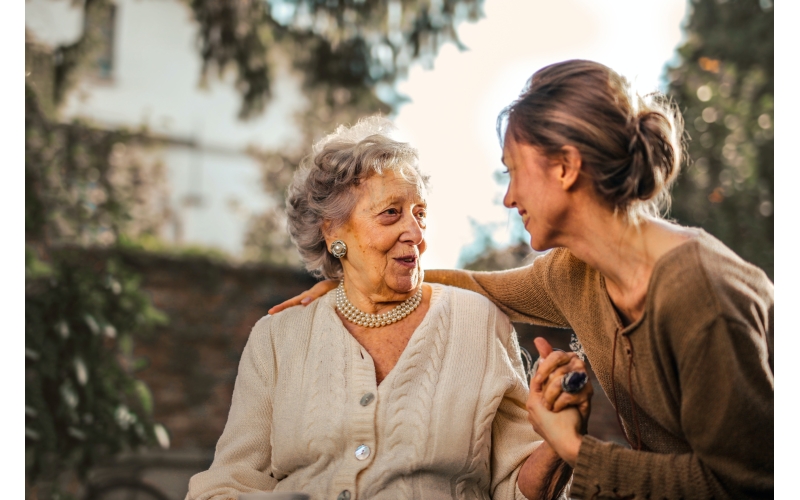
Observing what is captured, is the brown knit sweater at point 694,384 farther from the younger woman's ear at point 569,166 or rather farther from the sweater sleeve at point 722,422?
the younger woman's ear at point 569,166

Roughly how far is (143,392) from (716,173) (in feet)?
14.0

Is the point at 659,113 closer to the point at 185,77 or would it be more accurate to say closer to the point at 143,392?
the point at 143,392

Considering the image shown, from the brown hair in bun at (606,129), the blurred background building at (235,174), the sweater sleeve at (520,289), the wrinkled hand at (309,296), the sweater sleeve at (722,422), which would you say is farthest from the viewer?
the blurred background building at (235,174)

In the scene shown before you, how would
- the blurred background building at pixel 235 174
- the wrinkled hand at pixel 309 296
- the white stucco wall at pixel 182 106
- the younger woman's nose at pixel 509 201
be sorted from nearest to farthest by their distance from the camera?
the younger woman's nose at pixel 509 201 → the wrinkled hand at pixel 309 296 → the blurred background building at pixel 235 174 → the white stucco wall at pixel 182 106

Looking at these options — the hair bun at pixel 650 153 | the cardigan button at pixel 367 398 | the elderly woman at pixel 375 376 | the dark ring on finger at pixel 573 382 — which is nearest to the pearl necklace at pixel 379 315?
the elderly woman at pixel 375 376

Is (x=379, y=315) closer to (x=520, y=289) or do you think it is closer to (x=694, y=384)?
(x=520, y=289)

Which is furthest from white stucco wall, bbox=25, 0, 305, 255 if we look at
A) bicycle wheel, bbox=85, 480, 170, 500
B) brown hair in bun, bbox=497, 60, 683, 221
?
brown hair in bun, bbox=497, 60, 683, 221

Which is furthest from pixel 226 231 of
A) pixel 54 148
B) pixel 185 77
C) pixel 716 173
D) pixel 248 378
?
pixel 248 378

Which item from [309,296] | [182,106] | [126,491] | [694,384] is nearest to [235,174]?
[182,106]

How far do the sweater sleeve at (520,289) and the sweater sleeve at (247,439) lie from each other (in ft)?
2.07

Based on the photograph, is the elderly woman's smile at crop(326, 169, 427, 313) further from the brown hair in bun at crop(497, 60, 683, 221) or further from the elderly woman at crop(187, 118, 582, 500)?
the brown hair in bun at crop(497, 60, 683, 221)

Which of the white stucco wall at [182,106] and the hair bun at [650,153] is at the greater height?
the white stucco wall at [182,106]

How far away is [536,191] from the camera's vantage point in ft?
6.00

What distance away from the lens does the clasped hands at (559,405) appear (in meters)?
1.81
